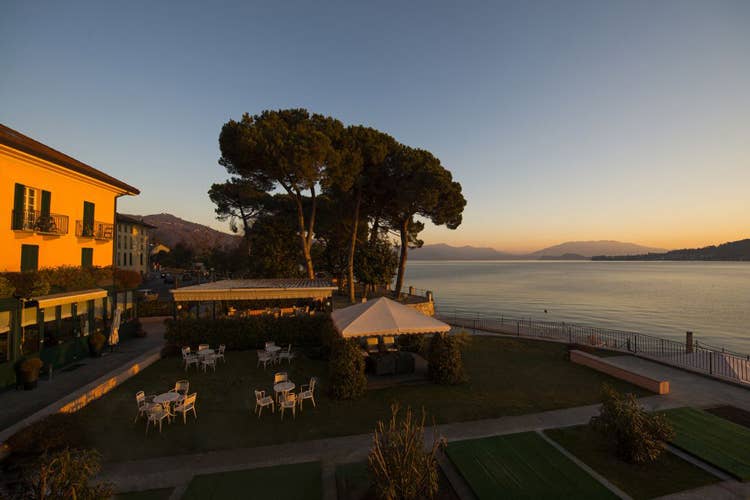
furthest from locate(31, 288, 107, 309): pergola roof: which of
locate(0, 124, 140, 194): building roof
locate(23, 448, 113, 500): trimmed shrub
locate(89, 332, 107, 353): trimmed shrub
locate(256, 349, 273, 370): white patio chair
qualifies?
locate(23, 448, 113, 500): trimmed shrub

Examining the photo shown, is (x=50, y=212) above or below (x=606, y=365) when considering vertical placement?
above

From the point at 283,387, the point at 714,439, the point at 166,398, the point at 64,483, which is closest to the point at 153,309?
the point at 166,398

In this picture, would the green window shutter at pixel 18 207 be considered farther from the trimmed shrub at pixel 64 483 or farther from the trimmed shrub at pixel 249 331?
the trimmed shrub at pixel 64 483

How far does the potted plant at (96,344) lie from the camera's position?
45.4ft

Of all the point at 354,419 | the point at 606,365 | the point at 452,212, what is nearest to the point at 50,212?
the point at 354,419

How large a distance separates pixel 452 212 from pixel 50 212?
22.9 metres

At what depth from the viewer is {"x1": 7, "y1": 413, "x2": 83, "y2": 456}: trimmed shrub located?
6.42 m

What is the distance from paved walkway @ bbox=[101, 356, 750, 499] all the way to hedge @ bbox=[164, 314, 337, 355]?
7008 millimetres

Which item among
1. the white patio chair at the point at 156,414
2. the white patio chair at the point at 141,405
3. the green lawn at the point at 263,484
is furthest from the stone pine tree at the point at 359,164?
the green lawn at the point at 263,484

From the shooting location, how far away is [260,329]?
14.9 m

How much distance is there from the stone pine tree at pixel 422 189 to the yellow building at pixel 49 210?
56.8ft

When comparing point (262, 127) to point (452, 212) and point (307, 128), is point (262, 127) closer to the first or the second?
point (307, 128)

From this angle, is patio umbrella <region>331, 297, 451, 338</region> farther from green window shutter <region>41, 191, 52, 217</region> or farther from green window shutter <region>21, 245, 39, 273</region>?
green window shutter <region>41, 191, 52, 217</region>

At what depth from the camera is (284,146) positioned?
2011 centimetres
